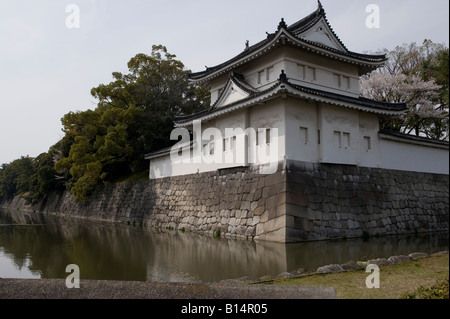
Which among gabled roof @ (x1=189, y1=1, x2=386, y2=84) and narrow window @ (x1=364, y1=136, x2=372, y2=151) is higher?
gabled roof @ (x1=189, y1=1, x2=386, y2=84)

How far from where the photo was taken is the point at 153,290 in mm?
4191

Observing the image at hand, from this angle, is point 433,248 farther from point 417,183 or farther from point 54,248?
point 54,248

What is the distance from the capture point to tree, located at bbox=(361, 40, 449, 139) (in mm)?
21250

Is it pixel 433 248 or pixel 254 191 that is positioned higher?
pixel 254 191

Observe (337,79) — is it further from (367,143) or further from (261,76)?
(261,76)

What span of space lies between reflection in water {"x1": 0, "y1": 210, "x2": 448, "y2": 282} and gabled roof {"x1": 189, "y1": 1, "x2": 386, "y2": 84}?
6984 mm

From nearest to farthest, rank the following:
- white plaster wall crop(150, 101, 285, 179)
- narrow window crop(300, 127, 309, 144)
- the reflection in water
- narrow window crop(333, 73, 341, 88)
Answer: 1. the reflection in water
2. white plaster wall crop(150, 101, 285, 179)
3. narrow window crop(300, 127, 309, 144)
4. narrow window crop(333, 73, 341, 88)

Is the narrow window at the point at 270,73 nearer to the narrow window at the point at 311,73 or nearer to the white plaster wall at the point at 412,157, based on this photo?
the narrow window at the point at 311,73

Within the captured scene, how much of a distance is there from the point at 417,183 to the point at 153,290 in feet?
46.1

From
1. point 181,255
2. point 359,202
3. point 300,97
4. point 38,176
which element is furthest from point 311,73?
point 38,176

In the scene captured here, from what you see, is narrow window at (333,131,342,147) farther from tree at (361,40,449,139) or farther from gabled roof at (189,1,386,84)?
tree at (361,40,449,139)

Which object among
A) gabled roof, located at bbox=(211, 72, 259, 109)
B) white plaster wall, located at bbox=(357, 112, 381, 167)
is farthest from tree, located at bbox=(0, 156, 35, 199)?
white plaster wall, located at bbox=(357, 112, 381, 167)

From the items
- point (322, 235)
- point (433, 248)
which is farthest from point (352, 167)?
point (433, 248)

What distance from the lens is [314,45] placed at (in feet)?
44.0
